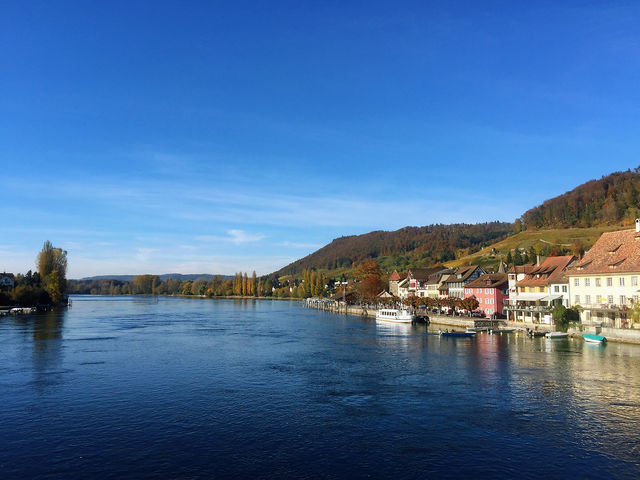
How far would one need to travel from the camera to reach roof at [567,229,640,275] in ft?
190

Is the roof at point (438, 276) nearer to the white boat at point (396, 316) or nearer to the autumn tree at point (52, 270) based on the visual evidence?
the white boat at point (396, 316)

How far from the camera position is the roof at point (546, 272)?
74688 mm

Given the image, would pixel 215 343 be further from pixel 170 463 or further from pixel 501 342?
pixel 170 463

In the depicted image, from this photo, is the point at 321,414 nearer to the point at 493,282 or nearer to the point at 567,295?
the point at 567,295

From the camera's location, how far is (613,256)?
6156 centimetres

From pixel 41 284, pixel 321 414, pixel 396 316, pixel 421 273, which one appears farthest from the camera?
pixel 41 284

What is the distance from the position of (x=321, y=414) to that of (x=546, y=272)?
62583mm

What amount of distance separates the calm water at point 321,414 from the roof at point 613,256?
11.3 m

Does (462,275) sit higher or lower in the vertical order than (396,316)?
higher

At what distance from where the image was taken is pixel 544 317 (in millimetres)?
69062

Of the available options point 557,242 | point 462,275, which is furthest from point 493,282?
point 557,242

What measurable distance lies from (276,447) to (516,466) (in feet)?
36.8

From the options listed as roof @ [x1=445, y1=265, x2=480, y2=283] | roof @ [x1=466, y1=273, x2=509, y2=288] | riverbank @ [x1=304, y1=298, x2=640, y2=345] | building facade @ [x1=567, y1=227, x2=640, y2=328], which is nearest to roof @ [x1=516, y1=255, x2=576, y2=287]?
roof @ [x1=466, y1=273, x2=509, y2=288]

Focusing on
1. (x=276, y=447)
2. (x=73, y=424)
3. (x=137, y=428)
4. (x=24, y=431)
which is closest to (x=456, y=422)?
(x=276, y=447)
